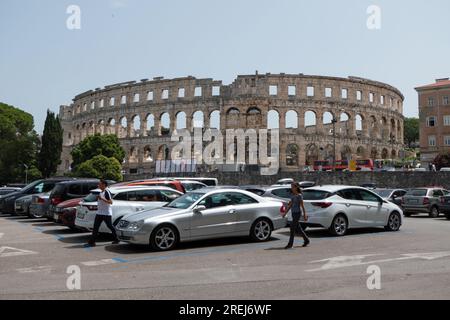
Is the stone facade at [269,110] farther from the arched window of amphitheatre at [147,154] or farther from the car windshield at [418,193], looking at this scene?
the car windshield at [418,193]

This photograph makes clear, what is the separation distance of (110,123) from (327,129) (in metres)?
35.5

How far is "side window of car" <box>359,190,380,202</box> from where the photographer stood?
44.8 ft

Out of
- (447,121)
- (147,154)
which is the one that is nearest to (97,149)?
(147,154)

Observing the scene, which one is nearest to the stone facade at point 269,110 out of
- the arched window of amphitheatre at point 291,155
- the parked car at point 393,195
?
the arched window of amphitheatre at point 291,155

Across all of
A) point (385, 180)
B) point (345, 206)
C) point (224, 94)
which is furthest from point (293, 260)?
point (224, 94)

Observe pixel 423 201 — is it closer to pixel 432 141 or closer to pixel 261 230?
Answer: pixel 261 230

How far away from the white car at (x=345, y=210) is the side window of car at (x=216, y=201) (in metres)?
2.39

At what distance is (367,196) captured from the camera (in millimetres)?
13766

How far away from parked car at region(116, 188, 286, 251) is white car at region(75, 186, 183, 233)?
1841mm

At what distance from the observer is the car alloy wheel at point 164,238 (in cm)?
1038

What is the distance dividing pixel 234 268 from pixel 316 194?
5.48m

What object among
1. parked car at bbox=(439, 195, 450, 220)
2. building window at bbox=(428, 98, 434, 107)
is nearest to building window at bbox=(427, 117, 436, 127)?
building window at bbox=(428, 98, 434, 107)

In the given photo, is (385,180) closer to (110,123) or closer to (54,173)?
(54,173)

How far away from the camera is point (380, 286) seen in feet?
22.4
